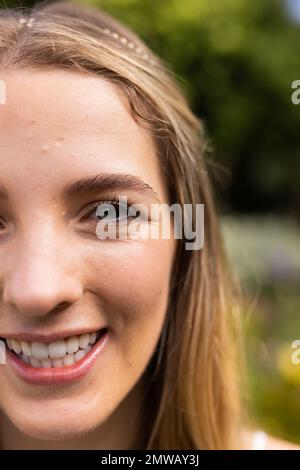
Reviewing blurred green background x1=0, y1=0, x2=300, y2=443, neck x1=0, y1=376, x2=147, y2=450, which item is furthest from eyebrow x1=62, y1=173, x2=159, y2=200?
A: blurred green background x1=0, y1=0, x2=300, y2=443

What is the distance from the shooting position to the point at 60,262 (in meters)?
1.36

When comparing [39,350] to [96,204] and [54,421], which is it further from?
[96,204]

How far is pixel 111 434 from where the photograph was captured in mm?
1699

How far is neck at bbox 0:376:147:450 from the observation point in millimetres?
1664

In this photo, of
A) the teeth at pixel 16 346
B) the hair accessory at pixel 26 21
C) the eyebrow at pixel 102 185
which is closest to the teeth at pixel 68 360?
the teeth at pixel 16 346

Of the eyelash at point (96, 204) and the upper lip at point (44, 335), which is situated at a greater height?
the eyelash at point (96, 204)

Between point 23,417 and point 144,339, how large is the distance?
36cm

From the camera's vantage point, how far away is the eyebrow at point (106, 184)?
1.40 meters

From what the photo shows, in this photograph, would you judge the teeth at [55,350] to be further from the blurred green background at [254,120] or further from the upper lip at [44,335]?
the blurred green background at [254,120]

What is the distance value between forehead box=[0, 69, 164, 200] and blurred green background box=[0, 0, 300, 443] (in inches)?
77.1

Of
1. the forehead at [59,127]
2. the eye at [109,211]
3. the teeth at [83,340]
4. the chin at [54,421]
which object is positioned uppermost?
the forehead at [59,127]

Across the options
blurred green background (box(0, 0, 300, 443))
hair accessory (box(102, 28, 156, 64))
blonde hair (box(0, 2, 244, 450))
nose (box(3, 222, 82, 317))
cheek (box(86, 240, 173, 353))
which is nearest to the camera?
nose (box(3, 222, 82, 317))

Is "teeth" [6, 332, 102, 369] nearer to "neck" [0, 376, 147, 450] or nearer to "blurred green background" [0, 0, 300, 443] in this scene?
"neck" [0, 376, 147, 450]

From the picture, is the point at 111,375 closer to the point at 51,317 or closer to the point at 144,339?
the point at 144,339
